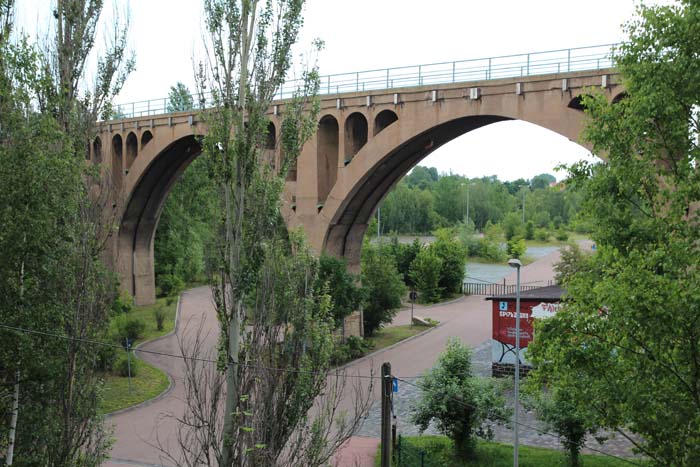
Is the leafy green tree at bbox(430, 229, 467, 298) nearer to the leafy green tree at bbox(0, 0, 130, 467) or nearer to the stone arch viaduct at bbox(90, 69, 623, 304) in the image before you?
the stone arch viaduct at bbox(90, 69, 623, 304)

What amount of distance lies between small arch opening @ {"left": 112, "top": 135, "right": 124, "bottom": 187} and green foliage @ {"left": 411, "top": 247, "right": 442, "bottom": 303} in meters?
19.3

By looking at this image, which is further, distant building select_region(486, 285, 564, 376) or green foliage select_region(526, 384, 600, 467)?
distant building select_region(486, 285, 564, 376)

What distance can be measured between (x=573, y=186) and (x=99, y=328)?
30.8 ft

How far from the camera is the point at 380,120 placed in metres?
27.9

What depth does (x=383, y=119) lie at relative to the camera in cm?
2798

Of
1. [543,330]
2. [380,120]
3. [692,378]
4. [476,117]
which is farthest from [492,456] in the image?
[380,120]

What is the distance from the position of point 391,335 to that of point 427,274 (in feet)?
38.5

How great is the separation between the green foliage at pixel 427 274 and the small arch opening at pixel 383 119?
722 inches

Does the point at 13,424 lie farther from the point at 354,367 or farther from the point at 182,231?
the point at 182,231

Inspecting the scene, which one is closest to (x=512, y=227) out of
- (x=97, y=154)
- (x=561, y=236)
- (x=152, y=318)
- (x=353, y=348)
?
(x=561, y=236)

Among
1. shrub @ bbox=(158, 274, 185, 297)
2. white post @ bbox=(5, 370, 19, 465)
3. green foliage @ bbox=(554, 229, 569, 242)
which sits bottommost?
shrub @ bbox=(158, 274, 185, 297)

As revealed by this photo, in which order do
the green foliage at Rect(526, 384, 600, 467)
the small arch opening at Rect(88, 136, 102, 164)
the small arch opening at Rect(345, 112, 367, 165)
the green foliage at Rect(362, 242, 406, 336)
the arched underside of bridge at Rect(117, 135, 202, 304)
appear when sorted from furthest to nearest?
1. the arched underside of bridge at Rect(117, 135, 202, 304)
2. the green foliage at Rect(362, 242, 406, 336)
3. the small arch opening at Rect(345, 112, 367, 165)
4. the small arch opening at Rect(88, 136, 102, 164)
5. the green foliage at Rect(526, 384, 600, 467)

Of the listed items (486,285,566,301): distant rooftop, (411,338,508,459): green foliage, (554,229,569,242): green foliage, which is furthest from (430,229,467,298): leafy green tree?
(554,229,569,242): green foliage

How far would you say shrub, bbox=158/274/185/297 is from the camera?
49.0 m
